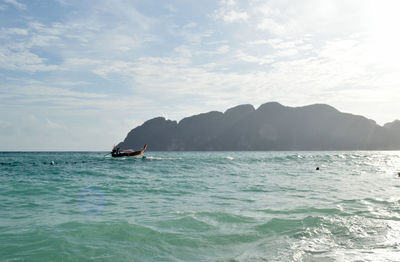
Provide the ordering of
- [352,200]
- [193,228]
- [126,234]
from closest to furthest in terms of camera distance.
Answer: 1. [126,234]
2. [193,228]
3. [352,200]

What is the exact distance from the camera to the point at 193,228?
9328 millimetres

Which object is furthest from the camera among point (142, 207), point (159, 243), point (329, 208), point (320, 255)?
Result: point (142, 207)

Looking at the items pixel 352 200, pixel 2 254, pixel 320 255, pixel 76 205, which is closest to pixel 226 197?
pixel 352 200

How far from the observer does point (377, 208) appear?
487 inches

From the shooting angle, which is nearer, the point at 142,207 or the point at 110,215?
the point at 110,215

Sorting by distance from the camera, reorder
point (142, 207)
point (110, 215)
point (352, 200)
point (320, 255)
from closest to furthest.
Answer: point (320, 255), point (110, 215), point (142, 207), point (352, 200)

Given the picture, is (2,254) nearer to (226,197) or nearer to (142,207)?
(142,207)

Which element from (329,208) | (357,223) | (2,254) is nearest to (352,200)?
(329,208)

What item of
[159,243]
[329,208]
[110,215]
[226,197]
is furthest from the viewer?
[226,197]

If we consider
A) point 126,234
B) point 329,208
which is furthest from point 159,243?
point 329,208

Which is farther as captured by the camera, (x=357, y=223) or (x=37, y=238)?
(x=357, y=223)

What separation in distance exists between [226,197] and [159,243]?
7978mm

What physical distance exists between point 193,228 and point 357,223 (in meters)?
5.58

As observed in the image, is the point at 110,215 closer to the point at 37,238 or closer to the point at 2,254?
the point at 37,238
